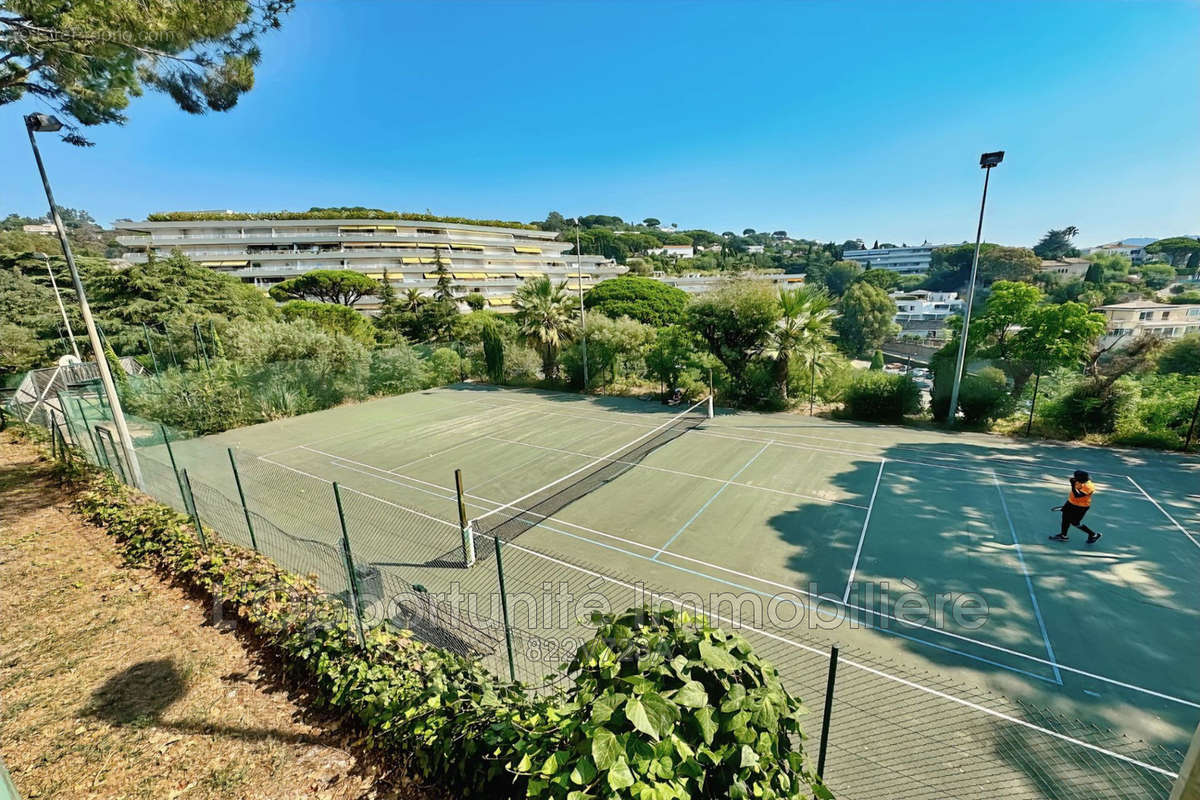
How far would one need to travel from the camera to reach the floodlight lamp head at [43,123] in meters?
7.60

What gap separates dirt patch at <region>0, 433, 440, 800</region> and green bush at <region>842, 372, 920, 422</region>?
687 inches

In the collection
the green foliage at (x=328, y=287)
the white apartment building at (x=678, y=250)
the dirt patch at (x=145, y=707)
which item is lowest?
the dirt patch at (x=145, y=707)

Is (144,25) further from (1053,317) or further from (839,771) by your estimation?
(1053,317)

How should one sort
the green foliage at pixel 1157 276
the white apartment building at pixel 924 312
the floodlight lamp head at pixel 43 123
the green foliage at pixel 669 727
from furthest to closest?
1. the white apartment building at pixel 924 312
2. the green foliage at pixel 1157 276
3. the floodlight lamp head at pixel 43 123
4. the green foliage at pixel 669 727

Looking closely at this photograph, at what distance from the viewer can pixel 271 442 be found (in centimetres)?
1598

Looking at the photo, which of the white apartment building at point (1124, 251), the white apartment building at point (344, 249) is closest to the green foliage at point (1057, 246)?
the white apartment building at point (1124, 251)

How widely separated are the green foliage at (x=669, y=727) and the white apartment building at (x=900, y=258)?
162487mm

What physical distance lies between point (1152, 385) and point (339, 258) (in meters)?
68.2

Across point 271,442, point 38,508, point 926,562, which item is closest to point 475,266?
point 271,442

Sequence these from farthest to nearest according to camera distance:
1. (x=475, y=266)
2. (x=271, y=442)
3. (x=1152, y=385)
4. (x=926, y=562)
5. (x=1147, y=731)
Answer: (x=475, y=266) < (x=271, y=442) < (x=1152, y=385) < (x=926, y=562) < (x=1147, y=731)

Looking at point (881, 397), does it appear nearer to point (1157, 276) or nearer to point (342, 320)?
point (342, 320)

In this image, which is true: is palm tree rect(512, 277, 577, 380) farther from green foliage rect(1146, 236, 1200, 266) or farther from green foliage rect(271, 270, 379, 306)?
green foliage rect(1146, 236, 1200, 266)

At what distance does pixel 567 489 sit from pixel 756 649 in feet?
19.9

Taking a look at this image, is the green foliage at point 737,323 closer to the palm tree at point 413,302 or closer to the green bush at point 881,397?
the green bush at point 881,397
